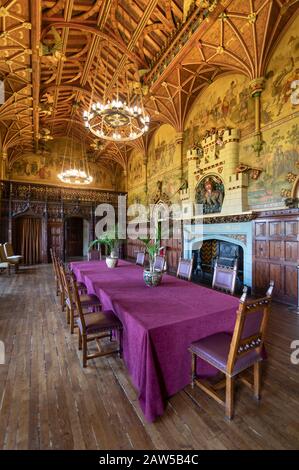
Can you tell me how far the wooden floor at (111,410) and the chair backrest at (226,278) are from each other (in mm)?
1058

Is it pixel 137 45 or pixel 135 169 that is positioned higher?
pixel 137 45

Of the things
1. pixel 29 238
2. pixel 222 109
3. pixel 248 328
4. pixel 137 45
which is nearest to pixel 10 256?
pixel 29 238

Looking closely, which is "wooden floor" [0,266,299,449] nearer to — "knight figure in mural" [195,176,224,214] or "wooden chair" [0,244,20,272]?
"knight figure in mural" [195,176,224,214]

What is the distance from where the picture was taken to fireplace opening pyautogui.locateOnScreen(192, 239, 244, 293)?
22.6 ft

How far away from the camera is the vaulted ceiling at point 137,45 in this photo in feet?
17.4

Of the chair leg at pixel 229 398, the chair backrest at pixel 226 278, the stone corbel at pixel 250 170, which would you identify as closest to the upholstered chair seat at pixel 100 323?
the chair leg at pixel 229 398

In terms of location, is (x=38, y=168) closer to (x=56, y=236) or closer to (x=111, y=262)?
(x=56, y=236)

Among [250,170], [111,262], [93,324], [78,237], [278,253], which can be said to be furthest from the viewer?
[78,237]

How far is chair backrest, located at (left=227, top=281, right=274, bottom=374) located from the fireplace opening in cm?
481

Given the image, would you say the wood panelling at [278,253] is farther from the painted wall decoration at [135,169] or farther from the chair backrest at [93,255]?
the painted wall decoration at [135,169]

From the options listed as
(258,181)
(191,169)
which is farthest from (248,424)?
(191,169)

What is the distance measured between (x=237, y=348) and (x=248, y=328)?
207 mm

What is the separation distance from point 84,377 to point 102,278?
176 cm

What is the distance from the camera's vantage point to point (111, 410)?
2.11 m
